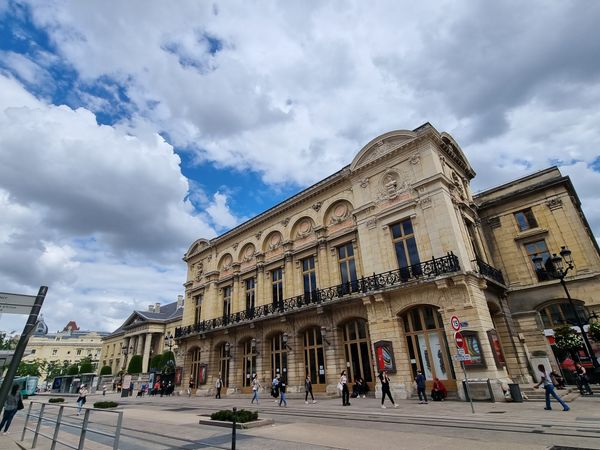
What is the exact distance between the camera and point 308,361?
22453 mm

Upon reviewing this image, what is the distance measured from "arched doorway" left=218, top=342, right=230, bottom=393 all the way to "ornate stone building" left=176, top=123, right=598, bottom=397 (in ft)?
0.28

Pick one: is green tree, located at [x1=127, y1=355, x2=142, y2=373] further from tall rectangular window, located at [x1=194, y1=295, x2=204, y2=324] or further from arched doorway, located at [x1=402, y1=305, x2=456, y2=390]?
arched doorway, located at [x1=402, y1=305, x2=456, y2=390]

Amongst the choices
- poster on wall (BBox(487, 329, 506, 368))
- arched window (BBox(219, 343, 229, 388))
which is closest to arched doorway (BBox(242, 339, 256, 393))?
Answer: arched window (BBox(219, 343, 229, 388))

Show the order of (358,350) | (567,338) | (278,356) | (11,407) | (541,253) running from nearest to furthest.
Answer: (11,407) → (567,338) → (358,350) → (541,253) → (278,356)

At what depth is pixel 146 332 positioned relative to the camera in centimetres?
5991

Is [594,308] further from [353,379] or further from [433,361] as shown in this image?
[353,379]

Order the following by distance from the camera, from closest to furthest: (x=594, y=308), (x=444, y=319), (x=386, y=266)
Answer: (x=444, y=319)
(x=594, y=308)
(x=386, y=266)

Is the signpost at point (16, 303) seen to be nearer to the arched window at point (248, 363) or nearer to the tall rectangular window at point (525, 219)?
the arched window at point (248, 363)

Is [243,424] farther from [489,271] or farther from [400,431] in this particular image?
[489,271]

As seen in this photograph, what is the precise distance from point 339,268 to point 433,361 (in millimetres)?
8249

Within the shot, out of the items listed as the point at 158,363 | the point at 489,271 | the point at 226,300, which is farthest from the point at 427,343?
the point at 158,363

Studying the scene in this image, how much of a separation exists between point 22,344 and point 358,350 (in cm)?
1806

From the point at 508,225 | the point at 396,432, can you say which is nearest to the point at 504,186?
the point at 508,225

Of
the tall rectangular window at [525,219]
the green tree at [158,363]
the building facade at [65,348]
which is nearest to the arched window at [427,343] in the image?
the tall rectangular window at [525,219]
